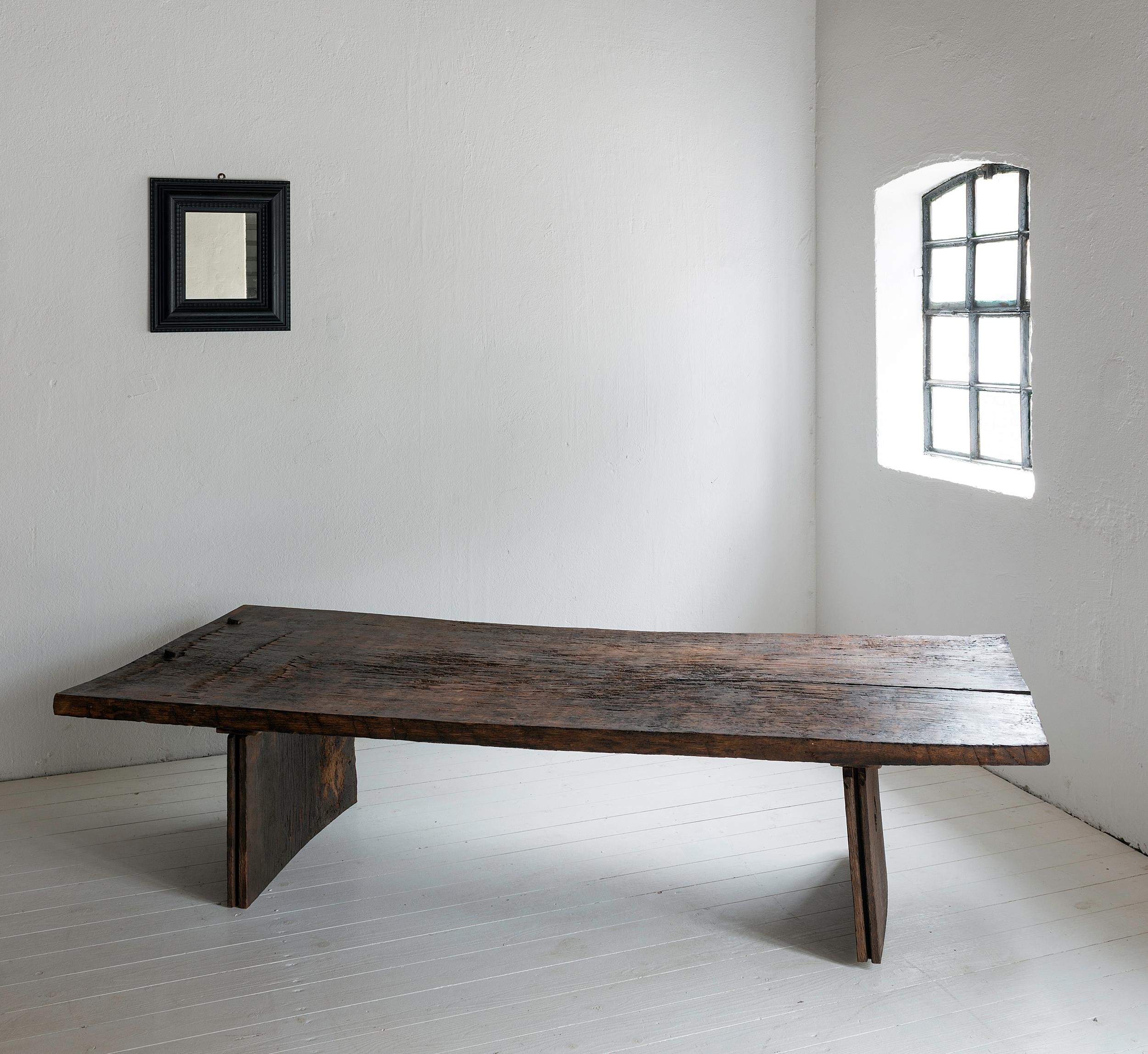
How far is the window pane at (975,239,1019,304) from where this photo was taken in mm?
3781

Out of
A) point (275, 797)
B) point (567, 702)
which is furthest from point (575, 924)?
point (275, 797)

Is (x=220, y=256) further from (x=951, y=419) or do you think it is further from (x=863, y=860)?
(x=863, y=860)

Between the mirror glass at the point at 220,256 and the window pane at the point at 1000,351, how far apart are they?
275cm

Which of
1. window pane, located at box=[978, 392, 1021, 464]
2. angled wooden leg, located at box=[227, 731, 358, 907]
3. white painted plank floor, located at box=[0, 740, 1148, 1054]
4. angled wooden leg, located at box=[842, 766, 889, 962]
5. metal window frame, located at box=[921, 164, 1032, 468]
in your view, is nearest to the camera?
white painted plank floor, located at box=[0, 740, 1148, 1054]

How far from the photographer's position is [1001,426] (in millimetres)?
3902

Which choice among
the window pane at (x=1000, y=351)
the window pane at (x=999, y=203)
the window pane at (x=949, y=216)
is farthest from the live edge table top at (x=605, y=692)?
the window pane at (x=949, y=216)

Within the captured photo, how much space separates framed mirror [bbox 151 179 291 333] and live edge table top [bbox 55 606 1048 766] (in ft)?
4.25

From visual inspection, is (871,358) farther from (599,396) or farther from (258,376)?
(258,376)

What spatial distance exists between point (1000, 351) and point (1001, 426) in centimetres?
27

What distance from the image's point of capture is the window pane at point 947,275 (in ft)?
13.5

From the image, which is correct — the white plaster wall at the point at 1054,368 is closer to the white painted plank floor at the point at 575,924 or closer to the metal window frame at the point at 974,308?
the metal window frame at the point at 974,308

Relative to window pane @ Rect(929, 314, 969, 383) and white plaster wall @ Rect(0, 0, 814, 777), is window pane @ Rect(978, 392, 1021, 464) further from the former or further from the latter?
white plaster wall @ Rect(0, 0, 814, 777)

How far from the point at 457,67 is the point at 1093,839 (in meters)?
3.56

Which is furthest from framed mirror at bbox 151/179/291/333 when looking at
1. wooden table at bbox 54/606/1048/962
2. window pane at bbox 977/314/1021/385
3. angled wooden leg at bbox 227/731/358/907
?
window pane at bbox 977/314/1021/385
